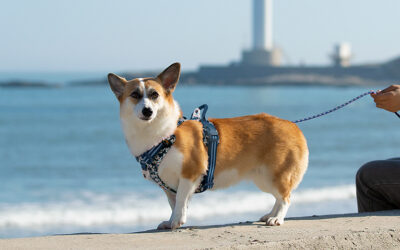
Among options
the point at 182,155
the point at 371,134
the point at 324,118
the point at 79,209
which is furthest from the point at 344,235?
the point at 324,118

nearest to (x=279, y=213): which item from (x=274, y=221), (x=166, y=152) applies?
(x=274, y=221)

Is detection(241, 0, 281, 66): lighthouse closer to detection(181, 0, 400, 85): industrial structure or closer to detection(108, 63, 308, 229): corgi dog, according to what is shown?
detection(181, 0, 400, 85): industrial structure

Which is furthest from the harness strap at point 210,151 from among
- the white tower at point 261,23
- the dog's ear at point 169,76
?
the white tower at point 261,23

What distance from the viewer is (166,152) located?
3037 millimetres

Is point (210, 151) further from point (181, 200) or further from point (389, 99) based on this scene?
point (389, 99)

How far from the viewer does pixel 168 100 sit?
3072 mm

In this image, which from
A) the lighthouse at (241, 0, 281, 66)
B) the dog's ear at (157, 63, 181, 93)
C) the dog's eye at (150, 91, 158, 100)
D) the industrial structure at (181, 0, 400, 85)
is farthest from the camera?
the lighthouse at (241, 0, 281, 66)

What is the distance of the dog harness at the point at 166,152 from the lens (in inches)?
120

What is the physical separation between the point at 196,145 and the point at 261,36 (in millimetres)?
80656

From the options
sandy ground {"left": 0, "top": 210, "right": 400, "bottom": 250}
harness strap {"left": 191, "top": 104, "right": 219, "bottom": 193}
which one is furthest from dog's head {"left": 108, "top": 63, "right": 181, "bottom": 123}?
sandy ground {"left": 0, "top": 210, "right": 400, "bottom": 250}

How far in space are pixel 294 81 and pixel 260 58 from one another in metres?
10.9

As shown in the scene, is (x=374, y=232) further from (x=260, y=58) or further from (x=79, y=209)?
(x=260, y=58)

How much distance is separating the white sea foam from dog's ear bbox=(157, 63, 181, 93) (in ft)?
10.8

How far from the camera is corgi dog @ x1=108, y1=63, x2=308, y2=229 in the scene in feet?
9.87
